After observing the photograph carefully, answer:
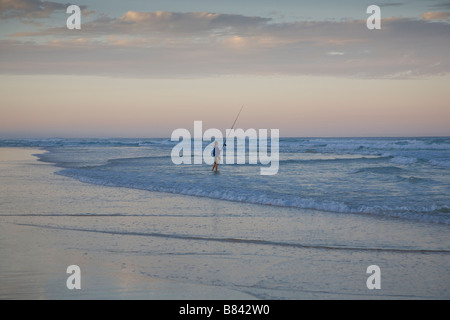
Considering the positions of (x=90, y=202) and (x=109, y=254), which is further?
(x=90, y=202)

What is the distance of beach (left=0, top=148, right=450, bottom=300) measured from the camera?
4539 millimetres

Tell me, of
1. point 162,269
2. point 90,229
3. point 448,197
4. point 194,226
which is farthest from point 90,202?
point 448,197

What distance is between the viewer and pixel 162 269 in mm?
5188

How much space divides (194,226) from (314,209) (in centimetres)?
313

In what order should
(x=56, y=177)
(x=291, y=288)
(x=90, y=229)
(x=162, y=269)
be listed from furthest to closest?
(x=56, y=177)
(x=90, y=229)
(x=162, y=269)
(x=291, y=288)

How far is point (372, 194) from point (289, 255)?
6146mm

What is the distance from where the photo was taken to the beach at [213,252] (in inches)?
179

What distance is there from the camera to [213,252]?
235 inches

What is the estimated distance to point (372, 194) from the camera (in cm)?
1120

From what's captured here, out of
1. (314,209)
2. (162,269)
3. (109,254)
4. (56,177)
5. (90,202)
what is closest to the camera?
(162,269)
